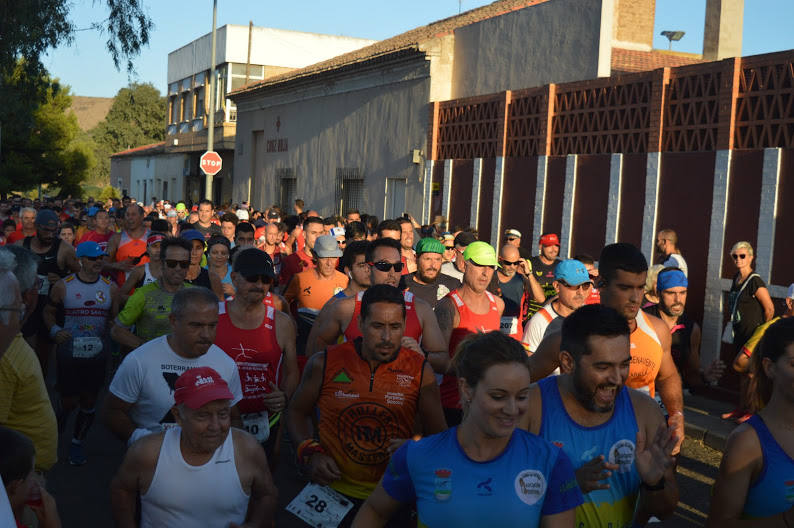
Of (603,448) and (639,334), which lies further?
(639,334)

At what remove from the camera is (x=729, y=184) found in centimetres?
1266

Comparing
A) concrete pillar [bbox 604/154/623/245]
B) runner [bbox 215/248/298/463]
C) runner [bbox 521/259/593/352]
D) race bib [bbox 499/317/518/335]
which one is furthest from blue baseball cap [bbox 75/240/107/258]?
concrete pillar [bbox 604/154/623/245]

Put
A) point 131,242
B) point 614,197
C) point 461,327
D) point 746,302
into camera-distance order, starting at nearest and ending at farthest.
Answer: point 461,327 < point 746,302 < point 131,242 < point 614,197

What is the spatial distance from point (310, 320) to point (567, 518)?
590 cm

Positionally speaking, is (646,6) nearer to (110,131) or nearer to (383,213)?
(383,213)

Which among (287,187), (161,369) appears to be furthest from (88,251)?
(287,187)

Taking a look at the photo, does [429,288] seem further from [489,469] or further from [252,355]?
[489,469]

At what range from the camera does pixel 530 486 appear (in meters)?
3.22

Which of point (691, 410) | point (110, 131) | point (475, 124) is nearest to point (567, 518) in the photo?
point (691, 410)

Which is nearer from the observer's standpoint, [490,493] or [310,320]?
[490,493]

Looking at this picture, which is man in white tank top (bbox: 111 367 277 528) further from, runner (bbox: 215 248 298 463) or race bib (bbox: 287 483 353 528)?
runner (bbox: 215 248 298 463)

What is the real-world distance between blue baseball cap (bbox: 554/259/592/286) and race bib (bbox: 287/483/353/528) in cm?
250

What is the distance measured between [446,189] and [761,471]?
57.6 ft

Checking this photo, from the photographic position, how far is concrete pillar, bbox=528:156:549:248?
1731 centimetres
